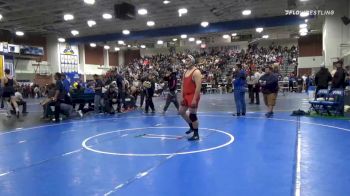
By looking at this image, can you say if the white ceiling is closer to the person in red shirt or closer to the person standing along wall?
the person standing along wall

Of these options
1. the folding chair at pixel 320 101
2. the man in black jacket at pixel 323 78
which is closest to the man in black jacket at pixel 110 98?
the folding chair at pixel 320 101

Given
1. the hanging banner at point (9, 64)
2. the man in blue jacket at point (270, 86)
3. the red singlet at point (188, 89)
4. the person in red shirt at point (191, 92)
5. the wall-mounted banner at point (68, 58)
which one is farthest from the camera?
the wall-mounted banner at point (68, 58)

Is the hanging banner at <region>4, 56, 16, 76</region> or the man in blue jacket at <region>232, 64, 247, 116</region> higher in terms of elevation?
the hanging banner at <region>4, 56, 16, 76</region>

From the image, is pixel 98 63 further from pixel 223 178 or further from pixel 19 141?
pixel 223 178

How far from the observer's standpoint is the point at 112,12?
23188 mm

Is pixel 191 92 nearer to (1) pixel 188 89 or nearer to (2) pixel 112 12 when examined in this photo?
(1) pixel 188 89

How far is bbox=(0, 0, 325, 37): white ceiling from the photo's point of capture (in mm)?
20828

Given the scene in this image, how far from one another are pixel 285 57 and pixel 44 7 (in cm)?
2769

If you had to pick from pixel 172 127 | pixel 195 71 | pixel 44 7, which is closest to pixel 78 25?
pixel 44 7

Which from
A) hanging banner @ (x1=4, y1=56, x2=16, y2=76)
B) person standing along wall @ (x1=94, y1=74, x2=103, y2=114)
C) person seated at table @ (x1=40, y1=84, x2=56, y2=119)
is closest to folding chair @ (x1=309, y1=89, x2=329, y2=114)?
person standing along wall @ (x1=94, y1=74, x2=103, y2=114)

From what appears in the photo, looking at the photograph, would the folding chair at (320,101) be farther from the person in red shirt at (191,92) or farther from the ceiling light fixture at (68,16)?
the ceiling light fixture at (68,16)

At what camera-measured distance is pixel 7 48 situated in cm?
3048

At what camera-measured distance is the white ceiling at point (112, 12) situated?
20.8 meters

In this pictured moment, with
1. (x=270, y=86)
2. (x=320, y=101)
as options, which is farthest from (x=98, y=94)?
(x=320, y=101)
